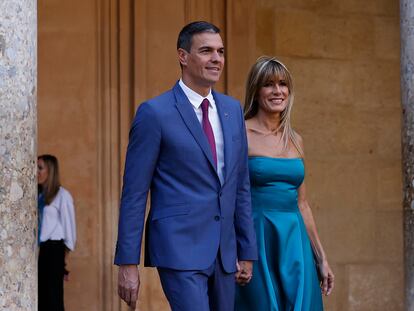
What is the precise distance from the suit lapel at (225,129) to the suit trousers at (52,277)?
4.74 metres

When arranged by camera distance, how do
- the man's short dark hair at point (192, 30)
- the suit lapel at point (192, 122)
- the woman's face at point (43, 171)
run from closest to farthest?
the suit lapel at point (192, 122) < the man's short dark hair at point (192, 30) < the woman's face at point (43, 171)

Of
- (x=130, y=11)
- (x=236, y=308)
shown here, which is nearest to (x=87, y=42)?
(x=130, y=11)

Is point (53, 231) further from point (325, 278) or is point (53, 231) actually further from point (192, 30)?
point (192, 30)

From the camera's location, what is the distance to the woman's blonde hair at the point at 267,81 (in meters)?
6.52

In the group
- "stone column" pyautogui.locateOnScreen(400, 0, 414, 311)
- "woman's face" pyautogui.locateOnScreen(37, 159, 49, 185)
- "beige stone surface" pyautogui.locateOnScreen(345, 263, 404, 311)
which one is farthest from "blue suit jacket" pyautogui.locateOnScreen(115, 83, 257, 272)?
"beige stone surface" pyautogui.locateOnScreen(345, 263, 404, 311)

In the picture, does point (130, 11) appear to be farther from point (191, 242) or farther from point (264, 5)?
point (191, 242)

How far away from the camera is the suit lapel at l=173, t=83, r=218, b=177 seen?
5.71m

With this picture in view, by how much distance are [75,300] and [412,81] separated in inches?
156

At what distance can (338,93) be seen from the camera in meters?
11.4

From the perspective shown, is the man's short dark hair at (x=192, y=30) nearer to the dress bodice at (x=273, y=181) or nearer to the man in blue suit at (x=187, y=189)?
the man in blue suit at (x=187, y=189)

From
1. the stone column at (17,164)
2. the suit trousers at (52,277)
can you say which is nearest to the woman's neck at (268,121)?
the stone column at (17,164)

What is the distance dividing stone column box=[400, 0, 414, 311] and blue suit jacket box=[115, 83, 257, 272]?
194cm

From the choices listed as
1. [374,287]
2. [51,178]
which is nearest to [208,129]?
[51,178]

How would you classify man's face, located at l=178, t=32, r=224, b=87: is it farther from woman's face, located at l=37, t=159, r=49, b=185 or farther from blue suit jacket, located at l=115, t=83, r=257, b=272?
woman's face, located at l=37, t=159, r=49, b=185
